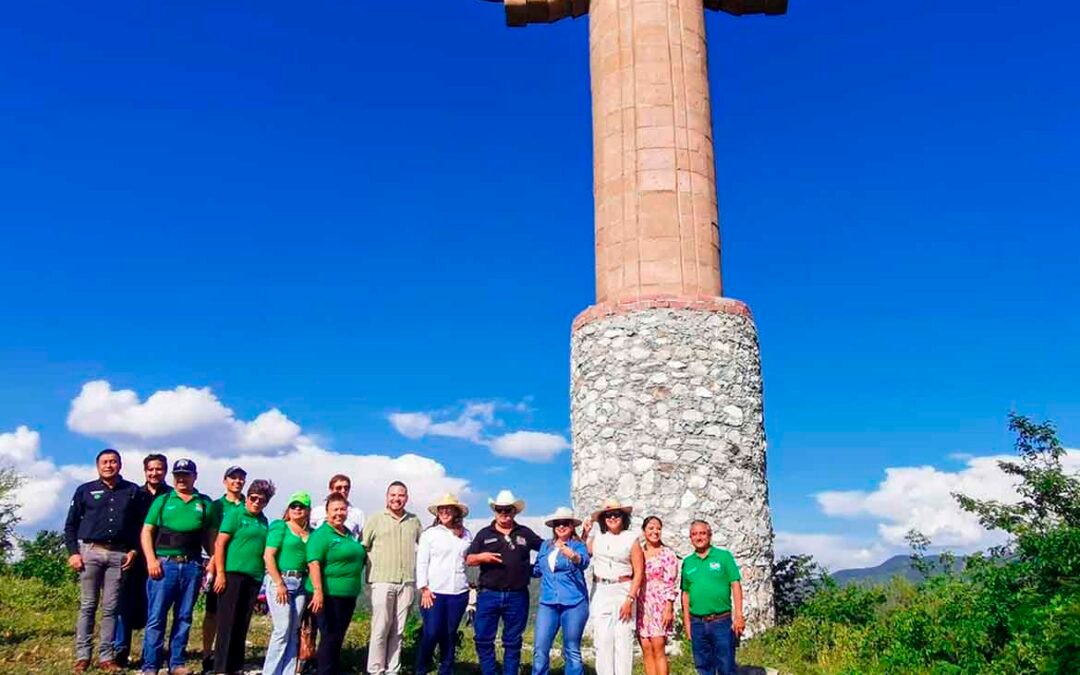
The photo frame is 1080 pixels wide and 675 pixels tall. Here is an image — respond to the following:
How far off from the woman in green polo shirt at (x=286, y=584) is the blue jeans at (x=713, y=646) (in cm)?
340

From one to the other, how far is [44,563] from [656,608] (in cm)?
1222

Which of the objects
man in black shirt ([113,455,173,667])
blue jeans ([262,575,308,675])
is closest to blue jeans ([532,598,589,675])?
→ blue jeans ([262,575,308,675])

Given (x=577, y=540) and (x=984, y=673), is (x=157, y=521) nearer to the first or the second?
(x=577, y=540)

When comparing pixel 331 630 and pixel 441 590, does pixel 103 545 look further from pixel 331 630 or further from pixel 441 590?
pixel 441 590

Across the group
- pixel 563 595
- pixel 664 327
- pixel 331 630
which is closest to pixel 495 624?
pixel 563 595

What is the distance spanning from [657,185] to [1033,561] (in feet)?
19.9

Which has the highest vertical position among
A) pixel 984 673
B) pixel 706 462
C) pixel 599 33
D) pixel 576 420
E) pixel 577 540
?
pixel 599 33

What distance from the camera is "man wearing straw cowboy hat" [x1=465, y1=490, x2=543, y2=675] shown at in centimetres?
734

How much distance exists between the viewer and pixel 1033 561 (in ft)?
28.7

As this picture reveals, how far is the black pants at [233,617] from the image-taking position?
6969 millimetres

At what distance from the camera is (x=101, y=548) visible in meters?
7.42

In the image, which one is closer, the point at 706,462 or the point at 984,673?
the point at 984,673

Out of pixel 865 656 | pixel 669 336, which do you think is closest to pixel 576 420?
pixel 669 336

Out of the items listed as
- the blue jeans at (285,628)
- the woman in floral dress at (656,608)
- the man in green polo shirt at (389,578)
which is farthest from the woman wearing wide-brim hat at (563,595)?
the blue jeans at (285,628)
